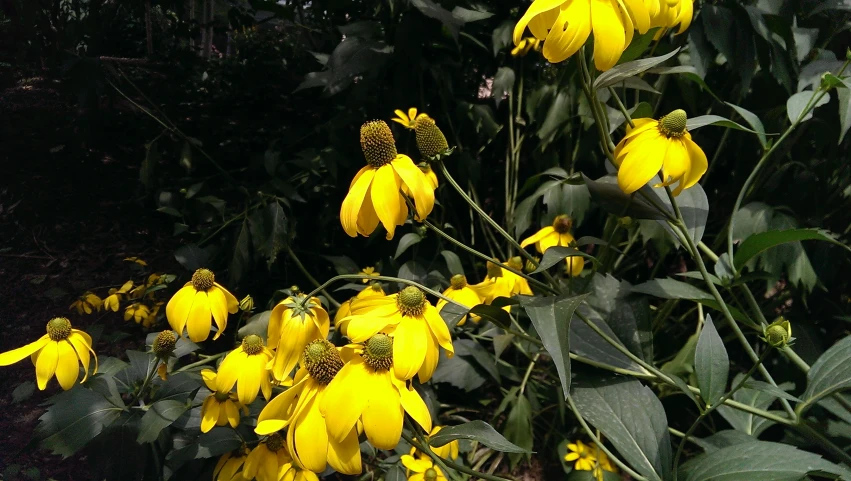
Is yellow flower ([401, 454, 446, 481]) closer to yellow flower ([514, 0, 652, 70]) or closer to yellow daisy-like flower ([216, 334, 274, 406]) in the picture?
yellow daisy-like flower ([216, 334, 274, 406])

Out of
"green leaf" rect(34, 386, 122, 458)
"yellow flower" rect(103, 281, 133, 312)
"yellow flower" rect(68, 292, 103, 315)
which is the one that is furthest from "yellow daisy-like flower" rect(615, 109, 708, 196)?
"yellow flower" rect(68, 292, 103, 315)

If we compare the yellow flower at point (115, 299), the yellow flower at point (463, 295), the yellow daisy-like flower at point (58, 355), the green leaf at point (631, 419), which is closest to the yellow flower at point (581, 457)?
the green leaf at point (631, 419)

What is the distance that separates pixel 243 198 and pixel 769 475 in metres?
1.36

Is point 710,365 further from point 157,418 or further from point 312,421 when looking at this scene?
point 157,418

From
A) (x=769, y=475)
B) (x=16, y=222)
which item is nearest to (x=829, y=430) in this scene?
(x=769, y=475)

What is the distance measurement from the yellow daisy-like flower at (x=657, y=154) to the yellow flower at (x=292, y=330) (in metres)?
0.40

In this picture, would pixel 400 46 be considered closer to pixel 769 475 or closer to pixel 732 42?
pixel 732 42

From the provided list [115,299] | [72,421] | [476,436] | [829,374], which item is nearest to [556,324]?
[476,436]

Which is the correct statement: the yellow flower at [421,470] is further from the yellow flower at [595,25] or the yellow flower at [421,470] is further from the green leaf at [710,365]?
the yellow flower at [595,25]

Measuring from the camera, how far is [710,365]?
624 millimetres

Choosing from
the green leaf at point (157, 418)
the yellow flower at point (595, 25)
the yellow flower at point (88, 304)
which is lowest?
the yellow flower at point (88, 304)

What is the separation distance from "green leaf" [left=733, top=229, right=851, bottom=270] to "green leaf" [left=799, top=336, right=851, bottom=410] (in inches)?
6.2

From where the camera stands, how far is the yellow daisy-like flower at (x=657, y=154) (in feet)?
1.88

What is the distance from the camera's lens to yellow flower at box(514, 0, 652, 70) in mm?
488
